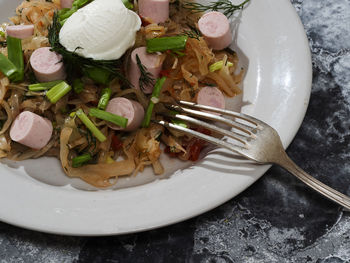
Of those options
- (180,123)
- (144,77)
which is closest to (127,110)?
(144,77)

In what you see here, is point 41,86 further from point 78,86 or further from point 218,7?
point 218,7

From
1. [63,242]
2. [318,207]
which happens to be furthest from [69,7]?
[318,207]

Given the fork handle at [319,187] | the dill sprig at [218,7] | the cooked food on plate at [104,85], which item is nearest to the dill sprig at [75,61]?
the cooked food on plate at [104,85]

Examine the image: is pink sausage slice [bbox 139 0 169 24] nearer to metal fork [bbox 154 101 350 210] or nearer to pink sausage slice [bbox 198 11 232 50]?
pink sausage slice [bbox 198 11 232 50]

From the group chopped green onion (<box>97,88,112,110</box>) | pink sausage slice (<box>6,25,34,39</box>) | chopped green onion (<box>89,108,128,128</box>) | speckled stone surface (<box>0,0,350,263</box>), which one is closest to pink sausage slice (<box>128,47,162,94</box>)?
chopped green onion (<box>97,88,112,110</box>)

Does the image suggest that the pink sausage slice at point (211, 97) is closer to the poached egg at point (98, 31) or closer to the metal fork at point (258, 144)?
the metal fork at point (258, 144)
